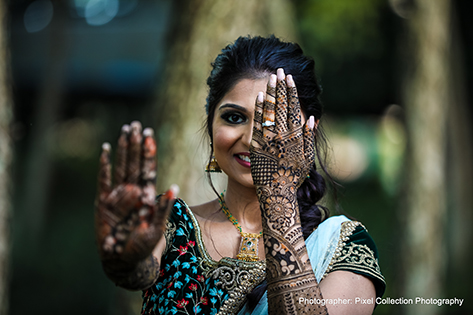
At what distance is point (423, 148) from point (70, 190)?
11.6m

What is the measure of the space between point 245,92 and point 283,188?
1.96 feet

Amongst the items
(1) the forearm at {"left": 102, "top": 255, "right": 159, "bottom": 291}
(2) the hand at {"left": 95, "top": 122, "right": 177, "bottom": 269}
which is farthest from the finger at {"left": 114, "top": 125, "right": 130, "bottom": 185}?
(1) the forearm at {"left": 102, "top": 255, "right": 159, "bottom": 291}

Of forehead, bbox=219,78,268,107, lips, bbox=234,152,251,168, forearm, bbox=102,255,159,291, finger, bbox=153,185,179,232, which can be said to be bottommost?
forearm, bbox=102,255,159,291

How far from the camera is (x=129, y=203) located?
5.08 ft

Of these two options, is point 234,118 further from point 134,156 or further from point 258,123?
point 134,156

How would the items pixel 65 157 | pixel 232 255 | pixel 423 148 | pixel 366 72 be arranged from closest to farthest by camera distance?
pixel 232 255, pixel 423 148, pixel 366 72, pixel 65 157

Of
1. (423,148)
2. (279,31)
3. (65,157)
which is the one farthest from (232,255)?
(65,157)

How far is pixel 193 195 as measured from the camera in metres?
4.43

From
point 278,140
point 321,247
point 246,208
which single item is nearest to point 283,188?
point 278,140

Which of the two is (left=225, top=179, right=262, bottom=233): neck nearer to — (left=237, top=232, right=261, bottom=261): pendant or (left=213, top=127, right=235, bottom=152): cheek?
(left=237, top=232, right=261, bottom=261): pendant

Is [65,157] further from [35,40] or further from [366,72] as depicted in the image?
[366,72]

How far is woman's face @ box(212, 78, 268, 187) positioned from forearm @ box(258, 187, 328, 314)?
34 centimetres

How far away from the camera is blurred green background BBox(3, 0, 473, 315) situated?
472 centimetres

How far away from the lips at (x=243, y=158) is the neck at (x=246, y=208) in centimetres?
19
